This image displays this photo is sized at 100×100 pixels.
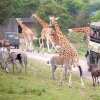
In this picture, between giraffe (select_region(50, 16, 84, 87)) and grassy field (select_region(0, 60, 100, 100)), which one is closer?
grassy field (select_region(0, 60, 100, 100))

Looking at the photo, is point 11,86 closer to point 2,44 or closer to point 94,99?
point 94,99

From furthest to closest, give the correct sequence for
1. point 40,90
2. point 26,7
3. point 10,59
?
1. point 26,7
2. point 10,59
3. point 40,90

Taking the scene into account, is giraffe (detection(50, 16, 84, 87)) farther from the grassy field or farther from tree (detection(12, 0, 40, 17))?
tree (detection(12, 0, 40, 17))

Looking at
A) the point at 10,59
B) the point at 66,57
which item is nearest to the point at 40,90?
the point at 66,57

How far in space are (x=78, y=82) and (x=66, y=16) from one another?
27786 millimetres

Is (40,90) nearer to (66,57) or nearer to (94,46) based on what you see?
(66,57)

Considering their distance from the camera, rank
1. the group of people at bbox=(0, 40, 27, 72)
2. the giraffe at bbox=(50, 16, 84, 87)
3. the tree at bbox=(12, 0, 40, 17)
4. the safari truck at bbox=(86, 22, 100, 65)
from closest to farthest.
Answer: the giraffe at bbox=(50, 16, 84, 87)
the group of people at bbox=(0, 40, 27, 72)
the safari truck at bbox=(86, 22, 100, 65)
the tree at bbox=(12, 0, 40, 17)

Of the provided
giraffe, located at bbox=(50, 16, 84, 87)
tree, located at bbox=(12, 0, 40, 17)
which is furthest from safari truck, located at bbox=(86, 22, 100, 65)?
tree, located at bbox=(12, 0, 40, 17)

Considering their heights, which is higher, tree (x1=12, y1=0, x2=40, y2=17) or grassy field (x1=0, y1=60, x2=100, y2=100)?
tree (x1=12, y1=0, x2=40, y2=17)

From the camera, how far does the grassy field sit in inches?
593

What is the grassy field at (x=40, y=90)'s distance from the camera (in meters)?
15.1

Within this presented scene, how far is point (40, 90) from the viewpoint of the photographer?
1603cm

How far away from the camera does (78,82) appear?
19594mm

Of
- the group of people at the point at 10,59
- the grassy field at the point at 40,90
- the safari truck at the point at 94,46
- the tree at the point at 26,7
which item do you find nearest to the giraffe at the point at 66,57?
the grassy field at the point at 40,90
